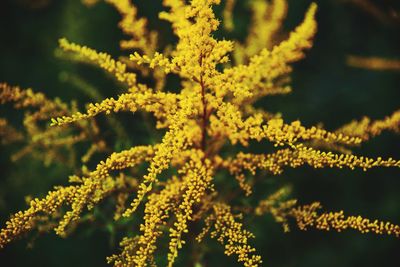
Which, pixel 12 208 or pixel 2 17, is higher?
pixel 2 17

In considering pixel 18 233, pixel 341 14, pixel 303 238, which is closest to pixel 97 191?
pixel 18 233

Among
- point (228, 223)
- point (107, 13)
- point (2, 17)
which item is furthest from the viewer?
point (2, 17)

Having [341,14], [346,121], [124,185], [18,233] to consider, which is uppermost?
[341,14]

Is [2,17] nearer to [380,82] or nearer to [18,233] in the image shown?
[18,233]

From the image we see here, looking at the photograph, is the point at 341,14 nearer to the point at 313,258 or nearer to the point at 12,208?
the point at 313,258

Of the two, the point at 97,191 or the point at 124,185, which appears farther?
the point at 124,185

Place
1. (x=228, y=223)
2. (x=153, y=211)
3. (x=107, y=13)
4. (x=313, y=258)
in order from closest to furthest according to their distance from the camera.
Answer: (x=153, y=211)
(x=228, y=223)
(x=313, y=258)
(x=107, y=13)
